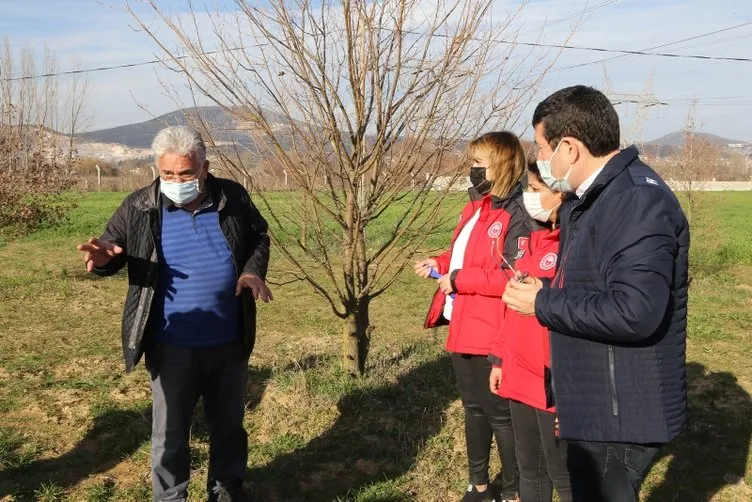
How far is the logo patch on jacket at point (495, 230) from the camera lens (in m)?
3.13

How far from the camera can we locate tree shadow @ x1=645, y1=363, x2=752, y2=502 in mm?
3803

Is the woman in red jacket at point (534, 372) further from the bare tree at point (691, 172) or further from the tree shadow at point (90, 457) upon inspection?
the bare tree at point (691, 172)

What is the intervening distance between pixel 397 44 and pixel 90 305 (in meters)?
5.77

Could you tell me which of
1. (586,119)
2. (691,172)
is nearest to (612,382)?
(586,119)

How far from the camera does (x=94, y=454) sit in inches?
160

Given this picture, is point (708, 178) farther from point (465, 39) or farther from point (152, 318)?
point (152, 318)

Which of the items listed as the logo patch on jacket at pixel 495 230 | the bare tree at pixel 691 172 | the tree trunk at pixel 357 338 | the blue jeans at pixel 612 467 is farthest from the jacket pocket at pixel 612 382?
the bare tree at pixel 691 172

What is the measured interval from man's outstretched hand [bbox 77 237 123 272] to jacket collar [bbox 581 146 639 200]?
198 cm

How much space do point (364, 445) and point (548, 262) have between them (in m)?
1.89

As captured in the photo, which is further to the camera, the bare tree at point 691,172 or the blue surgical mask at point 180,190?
the bare tree at point 691,172

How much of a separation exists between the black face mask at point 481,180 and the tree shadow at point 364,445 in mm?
1664

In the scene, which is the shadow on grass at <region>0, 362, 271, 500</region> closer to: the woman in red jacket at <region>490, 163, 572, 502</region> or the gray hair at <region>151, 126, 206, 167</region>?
the gray hair at <region>151, 126, 206, 167</region>

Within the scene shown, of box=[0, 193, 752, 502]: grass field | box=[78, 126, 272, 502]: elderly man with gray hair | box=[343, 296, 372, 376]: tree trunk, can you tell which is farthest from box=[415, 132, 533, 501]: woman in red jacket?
box=[343, 296, 372, 376]: tree trunk

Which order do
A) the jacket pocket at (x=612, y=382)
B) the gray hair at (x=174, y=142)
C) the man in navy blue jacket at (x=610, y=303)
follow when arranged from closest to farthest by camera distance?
the man in navy blue jacket at (x=610, y=303) < the jacket pocket at (x=612, y=382) < the gray hair at (x=174, y=142)
